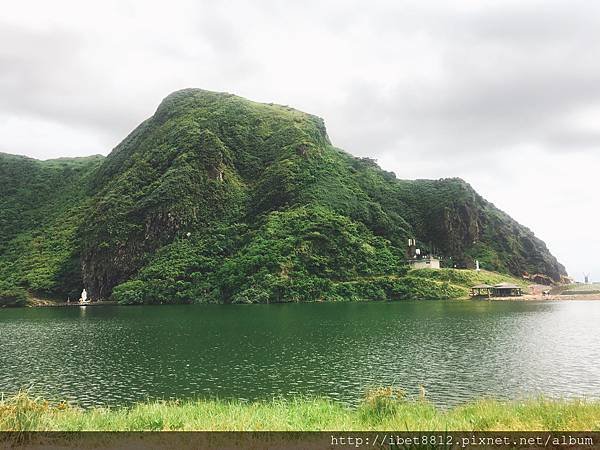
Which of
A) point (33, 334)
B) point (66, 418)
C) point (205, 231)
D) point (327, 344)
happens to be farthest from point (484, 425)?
point (205, 231)

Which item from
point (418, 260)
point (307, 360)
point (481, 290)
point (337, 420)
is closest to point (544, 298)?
point (481, 290)

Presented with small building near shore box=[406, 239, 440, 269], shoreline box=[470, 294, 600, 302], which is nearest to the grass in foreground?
shoreline box=[470, 294, 600, 302]

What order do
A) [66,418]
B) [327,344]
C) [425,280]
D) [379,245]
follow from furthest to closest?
[379,245]
[425,280]
[327,344]
[66,418]

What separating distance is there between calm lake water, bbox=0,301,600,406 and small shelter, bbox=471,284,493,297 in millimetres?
63439

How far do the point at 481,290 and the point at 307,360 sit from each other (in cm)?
11260

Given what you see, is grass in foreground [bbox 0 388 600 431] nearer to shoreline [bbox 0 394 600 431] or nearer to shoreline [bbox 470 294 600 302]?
shoreline [bbox 0 394 600 431]

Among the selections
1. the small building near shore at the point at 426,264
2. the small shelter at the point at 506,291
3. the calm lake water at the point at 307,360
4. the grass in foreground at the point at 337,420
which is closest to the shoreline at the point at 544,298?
the small shelter at the point at 506,291

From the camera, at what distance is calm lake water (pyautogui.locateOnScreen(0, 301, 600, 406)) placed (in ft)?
116

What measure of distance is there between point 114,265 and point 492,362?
170 metres

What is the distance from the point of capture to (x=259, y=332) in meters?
68.5

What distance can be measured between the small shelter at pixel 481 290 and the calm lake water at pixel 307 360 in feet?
208

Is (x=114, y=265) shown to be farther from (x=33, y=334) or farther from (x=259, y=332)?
(x=259, y=332)

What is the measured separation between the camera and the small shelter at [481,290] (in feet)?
463

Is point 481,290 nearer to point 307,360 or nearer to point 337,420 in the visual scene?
point 307,360
